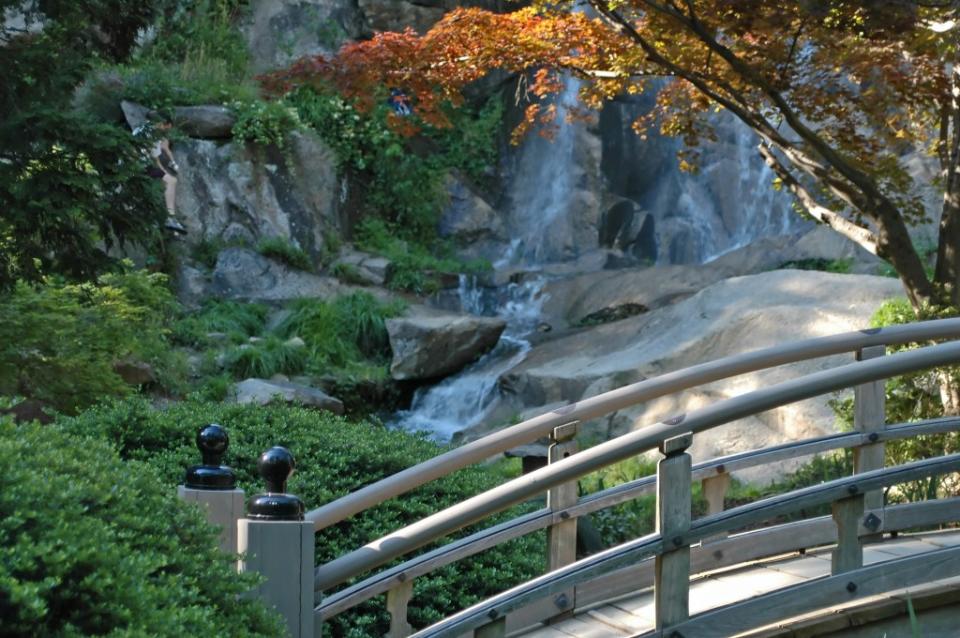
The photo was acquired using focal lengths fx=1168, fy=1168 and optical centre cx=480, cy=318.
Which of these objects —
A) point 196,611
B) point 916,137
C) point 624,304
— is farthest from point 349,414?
point 196,611

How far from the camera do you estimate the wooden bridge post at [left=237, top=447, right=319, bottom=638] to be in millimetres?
3738

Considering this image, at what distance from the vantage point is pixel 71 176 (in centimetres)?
734

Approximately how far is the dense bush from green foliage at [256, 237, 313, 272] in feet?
37.4

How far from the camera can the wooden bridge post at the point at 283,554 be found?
12.3 ft

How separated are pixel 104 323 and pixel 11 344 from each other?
1075mm

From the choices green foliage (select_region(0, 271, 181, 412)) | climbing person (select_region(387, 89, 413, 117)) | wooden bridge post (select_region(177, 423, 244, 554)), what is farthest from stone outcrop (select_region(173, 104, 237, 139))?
wooden bridge post (select_region(177, 423, 244, 554))

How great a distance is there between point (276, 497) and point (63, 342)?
20.0 feet

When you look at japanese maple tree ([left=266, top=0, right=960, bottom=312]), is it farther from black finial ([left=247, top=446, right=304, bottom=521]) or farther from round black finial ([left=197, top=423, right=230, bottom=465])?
black finial ([left=247, top=446, right=304, bottom=521])

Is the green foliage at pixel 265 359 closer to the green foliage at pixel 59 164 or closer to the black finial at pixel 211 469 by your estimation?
the green foliage at pixel 59 164

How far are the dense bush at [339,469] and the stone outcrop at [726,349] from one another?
16.5ft

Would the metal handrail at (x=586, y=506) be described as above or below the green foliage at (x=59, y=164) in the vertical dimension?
below

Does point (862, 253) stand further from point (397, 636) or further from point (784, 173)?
point (397, 636)

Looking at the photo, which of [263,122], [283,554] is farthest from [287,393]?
[283,554]

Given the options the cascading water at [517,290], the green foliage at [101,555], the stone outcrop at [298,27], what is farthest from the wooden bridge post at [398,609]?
the stone outcrop at [298,27]
